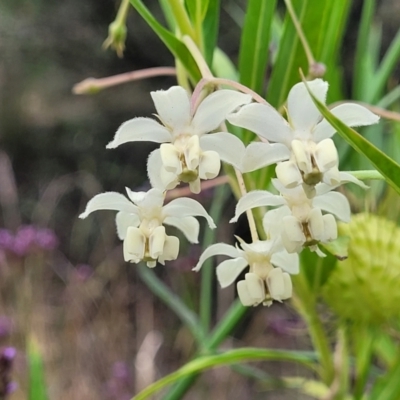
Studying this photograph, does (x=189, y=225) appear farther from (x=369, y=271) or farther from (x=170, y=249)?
(x=369, y=271)

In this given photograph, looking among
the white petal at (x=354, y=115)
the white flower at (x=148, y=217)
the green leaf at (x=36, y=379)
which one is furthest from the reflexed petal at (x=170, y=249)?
the green leaf at (x=36, y=379)

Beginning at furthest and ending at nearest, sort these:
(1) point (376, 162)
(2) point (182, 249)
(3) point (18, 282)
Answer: (2) point (182, 249) < (3) point (18, 282) < (1) point (376, 162)

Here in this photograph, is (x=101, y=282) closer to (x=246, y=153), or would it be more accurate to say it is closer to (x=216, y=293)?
(x=216, y=293)

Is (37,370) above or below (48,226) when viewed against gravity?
above

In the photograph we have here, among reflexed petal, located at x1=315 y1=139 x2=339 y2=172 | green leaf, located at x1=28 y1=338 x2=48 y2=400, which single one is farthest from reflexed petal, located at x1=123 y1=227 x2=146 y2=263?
green leaf, located at x1=28 y1=338 x2=48 y2=400

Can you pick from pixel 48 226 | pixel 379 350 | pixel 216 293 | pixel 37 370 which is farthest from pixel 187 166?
pixel 48 226

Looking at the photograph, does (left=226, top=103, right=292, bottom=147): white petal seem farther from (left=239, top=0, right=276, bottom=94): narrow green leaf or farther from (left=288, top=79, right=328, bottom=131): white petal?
(left=239, top=0, right=276, bottom=94): narrow green leaf
